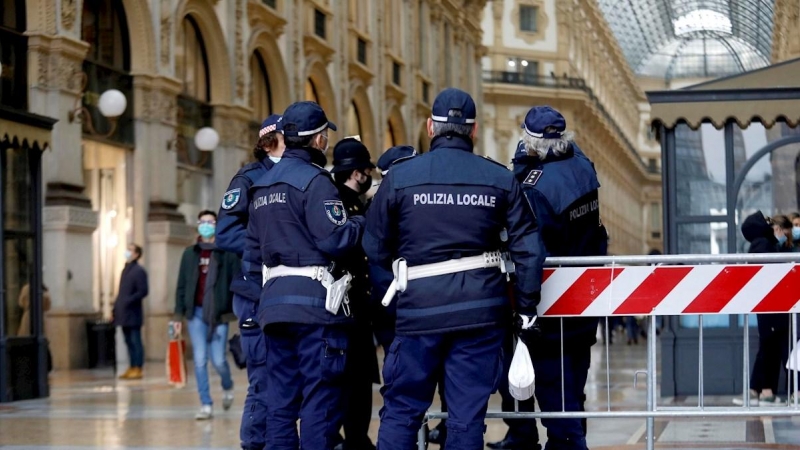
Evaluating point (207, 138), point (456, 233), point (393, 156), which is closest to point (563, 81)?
point (207, 138)

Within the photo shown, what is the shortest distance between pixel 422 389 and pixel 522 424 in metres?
1.53

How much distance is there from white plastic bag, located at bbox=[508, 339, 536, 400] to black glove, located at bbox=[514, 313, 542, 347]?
1.8 inches

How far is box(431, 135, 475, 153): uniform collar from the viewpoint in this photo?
23.0 feet

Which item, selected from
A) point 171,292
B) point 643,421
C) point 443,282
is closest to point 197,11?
point 171,292

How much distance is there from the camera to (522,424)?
8172 mm

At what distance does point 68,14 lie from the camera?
66.2ft

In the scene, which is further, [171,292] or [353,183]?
[171,292]

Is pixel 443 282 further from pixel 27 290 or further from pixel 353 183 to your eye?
pixel 27 290

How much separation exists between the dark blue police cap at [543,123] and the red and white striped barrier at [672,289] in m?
0.76

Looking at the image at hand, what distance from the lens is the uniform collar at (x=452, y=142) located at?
7.01m

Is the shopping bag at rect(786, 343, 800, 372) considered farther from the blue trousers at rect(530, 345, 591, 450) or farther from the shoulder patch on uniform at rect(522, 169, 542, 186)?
the shoulder patch on uniform at rect(522, 169, 542, 186)

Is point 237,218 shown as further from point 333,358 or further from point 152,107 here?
point 152,107

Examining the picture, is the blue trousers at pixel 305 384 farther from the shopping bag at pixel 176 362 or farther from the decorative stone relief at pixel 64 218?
the decorative stone relief at pixel 64 218

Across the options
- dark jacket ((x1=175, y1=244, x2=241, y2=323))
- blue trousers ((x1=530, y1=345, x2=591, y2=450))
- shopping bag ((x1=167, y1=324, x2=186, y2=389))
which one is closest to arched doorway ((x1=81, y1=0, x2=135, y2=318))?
shopping bag ((x1=167, y1=324, x2=186, y2=389))
